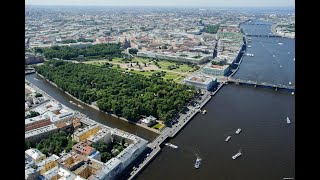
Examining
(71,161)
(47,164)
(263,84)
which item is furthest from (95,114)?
(263,84)

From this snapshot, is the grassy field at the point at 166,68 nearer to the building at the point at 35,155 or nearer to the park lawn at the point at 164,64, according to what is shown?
the park lawn at the point at 164,64

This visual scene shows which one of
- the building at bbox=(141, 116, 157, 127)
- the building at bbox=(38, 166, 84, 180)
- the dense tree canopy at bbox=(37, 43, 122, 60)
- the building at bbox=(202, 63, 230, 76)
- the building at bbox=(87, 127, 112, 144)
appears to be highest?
the dense tree canopy at bbox=(37, 43, 122, 60)

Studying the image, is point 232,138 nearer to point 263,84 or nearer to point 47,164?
point 47,164

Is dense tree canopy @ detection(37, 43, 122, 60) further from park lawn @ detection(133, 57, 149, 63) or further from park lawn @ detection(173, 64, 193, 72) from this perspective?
park lawn @ detection(173, 64, 193, 72)

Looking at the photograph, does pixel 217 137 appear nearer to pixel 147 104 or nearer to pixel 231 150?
pixel 231 150

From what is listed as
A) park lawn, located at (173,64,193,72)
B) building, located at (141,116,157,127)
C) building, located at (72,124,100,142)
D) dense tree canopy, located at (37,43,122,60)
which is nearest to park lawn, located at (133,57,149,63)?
dense tree canopy, located at (37,43,122,60)
